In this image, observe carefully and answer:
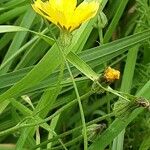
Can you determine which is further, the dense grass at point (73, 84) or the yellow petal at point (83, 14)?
the dense grass at point (73, 84)

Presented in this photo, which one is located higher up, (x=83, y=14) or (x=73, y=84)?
(x=83, y=14)

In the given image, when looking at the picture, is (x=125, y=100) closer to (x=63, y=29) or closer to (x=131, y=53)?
(x=63, y=29)

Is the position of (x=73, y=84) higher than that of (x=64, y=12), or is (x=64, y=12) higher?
(x=64, y=12)

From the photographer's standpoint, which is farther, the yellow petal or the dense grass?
the dense grass

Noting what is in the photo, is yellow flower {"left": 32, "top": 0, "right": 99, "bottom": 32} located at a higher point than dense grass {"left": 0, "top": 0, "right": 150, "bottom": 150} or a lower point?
higher
